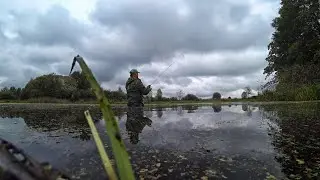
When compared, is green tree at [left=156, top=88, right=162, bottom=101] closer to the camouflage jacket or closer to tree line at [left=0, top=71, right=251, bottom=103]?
tree line at [left=0, top=71, right=251, bottom=103]

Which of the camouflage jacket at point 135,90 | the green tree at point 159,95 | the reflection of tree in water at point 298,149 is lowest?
the reflection of tree in water at point 298,149

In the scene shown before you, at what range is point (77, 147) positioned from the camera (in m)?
6.97

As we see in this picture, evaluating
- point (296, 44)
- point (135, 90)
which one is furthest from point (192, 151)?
point (296, 44)

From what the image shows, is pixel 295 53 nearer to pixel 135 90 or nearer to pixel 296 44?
pixel 296 44

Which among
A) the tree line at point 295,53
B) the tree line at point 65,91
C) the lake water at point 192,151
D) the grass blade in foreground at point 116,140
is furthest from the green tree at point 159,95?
the grass blade in foreground at point 116,140

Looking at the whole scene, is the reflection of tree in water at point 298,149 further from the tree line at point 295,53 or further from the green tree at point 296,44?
the green tree at point 296,44

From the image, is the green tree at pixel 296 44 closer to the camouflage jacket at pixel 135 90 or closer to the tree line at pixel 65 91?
the tree line at pixel 65 91

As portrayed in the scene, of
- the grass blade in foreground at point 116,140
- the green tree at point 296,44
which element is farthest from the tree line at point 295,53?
the grass blade in foreground at point 116,140

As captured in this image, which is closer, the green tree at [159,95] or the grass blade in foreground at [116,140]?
the grass blade in foreground at [116,140]

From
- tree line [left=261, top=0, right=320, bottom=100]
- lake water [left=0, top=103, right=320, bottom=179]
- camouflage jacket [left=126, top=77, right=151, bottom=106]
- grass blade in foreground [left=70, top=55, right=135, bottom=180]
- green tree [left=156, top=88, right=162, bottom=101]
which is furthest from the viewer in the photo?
green tree [left=156, top=88, right=162, bottom=101]

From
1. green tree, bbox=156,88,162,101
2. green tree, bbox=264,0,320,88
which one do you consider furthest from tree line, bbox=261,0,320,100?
green tree, bbox=156,88,162,101

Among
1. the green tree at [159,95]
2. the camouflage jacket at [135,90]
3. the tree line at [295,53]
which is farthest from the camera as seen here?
the green tree at [159,95]

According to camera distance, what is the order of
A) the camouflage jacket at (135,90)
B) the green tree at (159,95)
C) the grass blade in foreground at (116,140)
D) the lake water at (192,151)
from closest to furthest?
the grass blade in foreground at (116,140)
the lake water at (192,151)
the camouflage jacket at (135,90)
the green tree at (159,95)

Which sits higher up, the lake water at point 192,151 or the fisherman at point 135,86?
the fisherman at point 135,86
